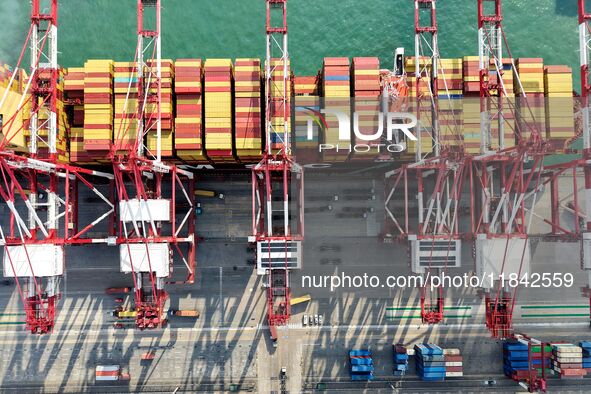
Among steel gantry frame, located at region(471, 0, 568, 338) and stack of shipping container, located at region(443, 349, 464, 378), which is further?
stack of shipping container, located at region(443, 349, 464, 378)

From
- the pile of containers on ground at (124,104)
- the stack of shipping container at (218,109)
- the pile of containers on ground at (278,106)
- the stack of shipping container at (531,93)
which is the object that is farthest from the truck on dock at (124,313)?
the stack of shipping container at (531,93)

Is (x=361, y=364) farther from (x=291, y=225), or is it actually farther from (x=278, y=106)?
(x=278, y=106)

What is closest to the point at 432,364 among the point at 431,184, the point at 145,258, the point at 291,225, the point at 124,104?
the point at 431,184

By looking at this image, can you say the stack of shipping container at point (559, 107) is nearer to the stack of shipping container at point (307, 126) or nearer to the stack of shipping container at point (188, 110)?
the stack of shipping container at point (307, 126)

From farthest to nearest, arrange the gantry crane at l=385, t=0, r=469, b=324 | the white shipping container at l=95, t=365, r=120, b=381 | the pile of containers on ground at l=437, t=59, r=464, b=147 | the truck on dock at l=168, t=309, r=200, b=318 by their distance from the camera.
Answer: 1. the truck on dock at l=168, t=309, r=200, b=318
2. the white shipping container at l=95, t=365, r=120, b=381
3. the pile of containers on ground at l=437, t=59, r=464, b=147
4. the gantry crane at l=385, t=0, r=469, b=324

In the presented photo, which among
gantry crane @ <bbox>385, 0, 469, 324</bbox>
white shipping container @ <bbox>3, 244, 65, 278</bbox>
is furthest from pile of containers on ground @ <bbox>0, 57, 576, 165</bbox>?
white shipping container @ <bbox>3, 244, 65, 278</bbox>

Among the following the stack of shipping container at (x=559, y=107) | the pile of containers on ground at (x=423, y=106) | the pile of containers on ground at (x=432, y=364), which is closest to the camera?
the pile of containers on ground at (x=423, y=106)

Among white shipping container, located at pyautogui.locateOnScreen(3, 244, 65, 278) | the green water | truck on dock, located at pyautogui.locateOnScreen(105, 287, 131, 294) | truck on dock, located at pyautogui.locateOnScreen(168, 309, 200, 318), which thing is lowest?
truck on dock, located at pyautogui.locateOnScreen(168, 309, 200, 318)

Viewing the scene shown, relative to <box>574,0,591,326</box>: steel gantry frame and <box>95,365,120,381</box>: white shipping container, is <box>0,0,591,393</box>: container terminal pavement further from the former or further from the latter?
<box>574,0,591,326</box>: steel gantry frame
